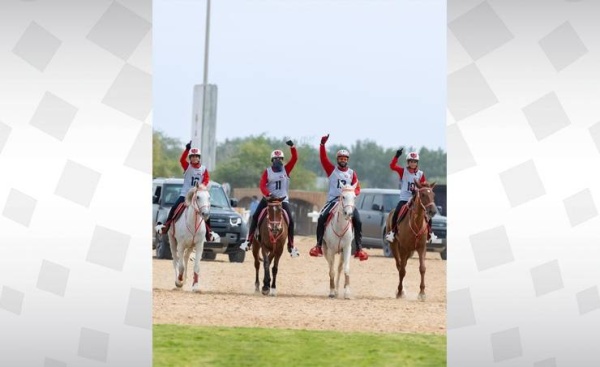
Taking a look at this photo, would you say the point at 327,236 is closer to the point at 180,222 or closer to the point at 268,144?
the point at 180,222

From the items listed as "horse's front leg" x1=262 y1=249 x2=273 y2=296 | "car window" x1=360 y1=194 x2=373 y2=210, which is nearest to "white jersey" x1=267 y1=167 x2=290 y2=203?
"horse's front leg" x1=262 y1=249 x2=273 y2=296

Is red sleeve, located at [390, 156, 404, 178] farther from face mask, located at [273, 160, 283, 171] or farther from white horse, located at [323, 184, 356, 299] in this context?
face mask, located at [273, 160, 283, 171]

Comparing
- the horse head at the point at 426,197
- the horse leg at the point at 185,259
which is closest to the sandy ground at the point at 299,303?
the horse leg at the point at 185,259

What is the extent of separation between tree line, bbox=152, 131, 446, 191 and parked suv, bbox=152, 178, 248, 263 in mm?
24068

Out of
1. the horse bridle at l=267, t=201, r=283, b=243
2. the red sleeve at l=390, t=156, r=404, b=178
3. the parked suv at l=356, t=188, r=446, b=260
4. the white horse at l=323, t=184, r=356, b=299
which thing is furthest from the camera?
the parked suv at l=356, t=188, r=446, b=260

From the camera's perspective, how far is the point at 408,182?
23.2 meters

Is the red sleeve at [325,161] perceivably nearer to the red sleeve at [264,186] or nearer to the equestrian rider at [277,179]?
the equestrian rider at [277,179]

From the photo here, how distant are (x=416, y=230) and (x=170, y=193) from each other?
10159mm

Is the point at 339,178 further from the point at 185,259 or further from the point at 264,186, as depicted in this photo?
the point at 185,259

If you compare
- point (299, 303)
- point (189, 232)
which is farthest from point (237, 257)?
point (299, 303)

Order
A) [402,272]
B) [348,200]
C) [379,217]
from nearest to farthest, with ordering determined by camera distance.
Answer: [348,200] < [402,272] < [379,217]

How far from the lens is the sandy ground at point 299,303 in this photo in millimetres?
18297

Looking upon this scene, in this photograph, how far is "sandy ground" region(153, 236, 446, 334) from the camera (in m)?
18.3
